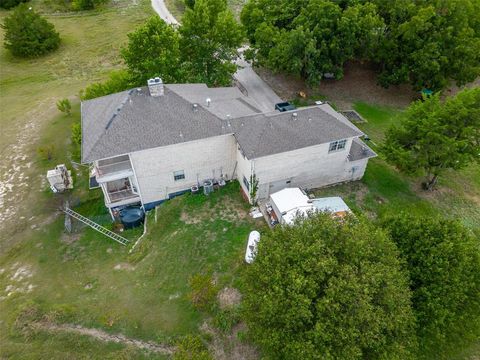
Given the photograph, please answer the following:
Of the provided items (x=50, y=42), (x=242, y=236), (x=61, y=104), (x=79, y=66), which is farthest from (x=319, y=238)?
(x=50, y=42)

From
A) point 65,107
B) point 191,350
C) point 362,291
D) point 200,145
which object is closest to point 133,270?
point 191,350

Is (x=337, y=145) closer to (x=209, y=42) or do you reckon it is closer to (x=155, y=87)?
(x=155, y=87)

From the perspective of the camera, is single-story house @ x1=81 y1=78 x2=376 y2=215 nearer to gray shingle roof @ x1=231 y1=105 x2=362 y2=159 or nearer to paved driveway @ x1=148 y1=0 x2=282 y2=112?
gray shingle roof @ x1=231 y1=105 x2=362 y2=159

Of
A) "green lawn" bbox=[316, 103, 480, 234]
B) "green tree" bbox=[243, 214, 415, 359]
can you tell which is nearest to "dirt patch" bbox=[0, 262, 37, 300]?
"green tree" bbox=[243, 214, 415, 359]

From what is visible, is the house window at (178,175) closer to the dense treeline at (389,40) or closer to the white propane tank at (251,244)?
the white propane tank at (251,244)

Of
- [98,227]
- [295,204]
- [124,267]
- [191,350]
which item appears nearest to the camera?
[191,350]

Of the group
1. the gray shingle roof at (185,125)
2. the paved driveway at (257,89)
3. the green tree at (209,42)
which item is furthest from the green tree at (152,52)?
the paved driveway at (257,89)
